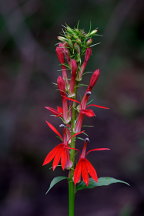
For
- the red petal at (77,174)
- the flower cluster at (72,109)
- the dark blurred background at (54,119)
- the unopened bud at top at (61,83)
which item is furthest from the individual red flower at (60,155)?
the dark blurred background at (54,119)

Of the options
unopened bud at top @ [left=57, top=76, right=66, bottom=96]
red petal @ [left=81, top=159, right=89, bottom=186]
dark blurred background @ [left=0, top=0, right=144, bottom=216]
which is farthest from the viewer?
dark blurred background @ [left=0, top=0, right=144, bottom=216]

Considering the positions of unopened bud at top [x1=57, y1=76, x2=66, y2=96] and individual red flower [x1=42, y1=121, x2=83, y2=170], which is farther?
unopened bud at top [x1=57, y1=76, x2=66, y2=96]

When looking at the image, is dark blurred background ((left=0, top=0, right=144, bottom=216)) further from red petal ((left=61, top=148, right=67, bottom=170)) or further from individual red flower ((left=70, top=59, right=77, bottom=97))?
individual red flower ((left=70, top=59, right=77, bottom=97))

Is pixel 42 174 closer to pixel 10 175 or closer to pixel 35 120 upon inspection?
pixel 10 175

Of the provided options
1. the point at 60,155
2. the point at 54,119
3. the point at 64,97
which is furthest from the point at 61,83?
the point at 54,119

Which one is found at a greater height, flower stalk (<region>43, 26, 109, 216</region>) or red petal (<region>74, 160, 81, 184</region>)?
flower stalk (<region>43, 26, 109, 216</region>)

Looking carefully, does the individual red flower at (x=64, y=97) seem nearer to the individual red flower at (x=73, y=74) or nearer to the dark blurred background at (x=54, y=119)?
the individual red flower at (x=73, y=74)

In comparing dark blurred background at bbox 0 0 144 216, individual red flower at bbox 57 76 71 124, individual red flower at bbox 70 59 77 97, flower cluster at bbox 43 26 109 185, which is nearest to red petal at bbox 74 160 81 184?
flower cluster at bbox 43 26 109 185

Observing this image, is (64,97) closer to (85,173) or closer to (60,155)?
(60,155)

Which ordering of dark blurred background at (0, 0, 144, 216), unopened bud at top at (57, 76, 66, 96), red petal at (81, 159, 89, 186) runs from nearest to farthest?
1. red petal at (81, 159, 89, 186)
2. unopened bud at top at (57, 76, 66, 96)
3. dark blurred background at (0, 0, 144, 216)
